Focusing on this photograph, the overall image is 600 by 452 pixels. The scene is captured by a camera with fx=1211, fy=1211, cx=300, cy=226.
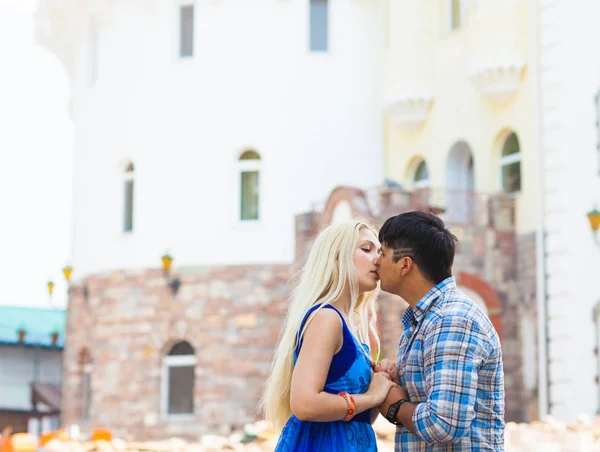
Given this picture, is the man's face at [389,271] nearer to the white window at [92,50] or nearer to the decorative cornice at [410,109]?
the decorative cornice at [410,109]

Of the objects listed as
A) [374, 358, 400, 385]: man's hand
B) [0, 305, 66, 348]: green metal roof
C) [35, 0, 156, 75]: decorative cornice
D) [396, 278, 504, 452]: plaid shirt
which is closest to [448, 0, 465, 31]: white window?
[35, 0, 156, 75]: decorative cornice

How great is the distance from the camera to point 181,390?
22.1 m

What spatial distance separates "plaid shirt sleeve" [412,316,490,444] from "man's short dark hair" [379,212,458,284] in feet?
0.78

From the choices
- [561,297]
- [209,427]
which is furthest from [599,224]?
[209,427]

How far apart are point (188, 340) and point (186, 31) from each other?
5.90 meters

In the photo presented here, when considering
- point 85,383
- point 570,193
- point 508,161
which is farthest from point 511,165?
point 85,383

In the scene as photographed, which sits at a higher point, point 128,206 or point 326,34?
point 326,34

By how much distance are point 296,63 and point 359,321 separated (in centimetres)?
1763

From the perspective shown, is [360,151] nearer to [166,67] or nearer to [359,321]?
[166,67]

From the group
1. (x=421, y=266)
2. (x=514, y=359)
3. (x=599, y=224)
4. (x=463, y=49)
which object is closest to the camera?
(x=421, y=266)

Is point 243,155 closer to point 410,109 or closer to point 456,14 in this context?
point 410,109

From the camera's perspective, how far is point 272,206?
21875mm

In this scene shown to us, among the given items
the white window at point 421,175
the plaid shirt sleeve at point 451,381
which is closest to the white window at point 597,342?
the white window at point 421,175

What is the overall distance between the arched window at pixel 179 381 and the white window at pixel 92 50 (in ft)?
20.2
